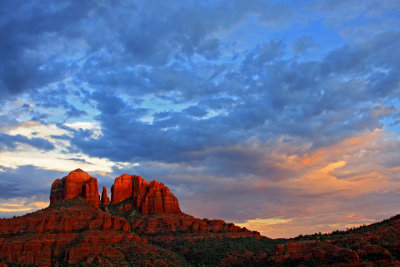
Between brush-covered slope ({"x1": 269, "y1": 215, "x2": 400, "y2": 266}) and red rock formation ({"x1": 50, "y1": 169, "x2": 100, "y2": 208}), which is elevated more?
red rock formation ({"x1": 50, "y1": 169, "x2": 100, "y2": 208})

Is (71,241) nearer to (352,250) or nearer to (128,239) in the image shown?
(128,239)

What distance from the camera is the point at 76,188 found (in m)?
192

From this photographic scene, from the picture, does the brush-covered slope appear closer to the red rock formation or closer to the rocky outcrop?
the rocky outcrop

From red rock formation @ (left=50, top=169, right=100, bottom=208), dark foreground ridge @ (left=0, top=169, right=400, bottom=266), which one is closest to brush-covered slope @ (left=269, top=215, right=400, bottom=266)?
dark foreground ridge @ (left=0, top=169, right=400, bottom=266)

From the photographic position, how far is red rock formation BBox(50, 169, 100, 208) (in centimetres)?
18888

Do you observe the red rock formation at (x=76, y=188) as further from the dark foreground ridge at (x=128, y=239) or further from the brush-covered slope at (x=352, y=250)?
the brush-covered slope at (x=352, y=250)

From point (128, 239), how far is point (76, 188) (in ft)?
217

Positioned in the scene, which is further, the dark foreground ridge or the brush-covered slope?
the dark foreground ridge

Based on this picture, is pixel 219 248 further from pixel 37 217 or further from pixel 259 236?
pixel 37 217

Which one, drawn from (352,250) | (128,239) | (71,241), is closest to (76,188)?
(71,241)

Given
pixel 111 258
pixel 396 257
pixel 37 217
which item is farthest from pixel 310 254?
pixel 37 217

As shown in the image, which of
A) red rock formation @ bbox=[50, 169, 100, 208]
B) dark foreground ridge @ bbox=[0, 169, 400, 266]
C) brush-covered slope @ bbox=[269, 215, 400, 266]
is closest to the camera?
brush-covered slope @ bbox=[269, 215, 400, 266]

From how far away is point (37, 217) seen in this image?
14738 centimetres

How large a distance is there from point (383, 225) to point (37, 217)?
129607mm
